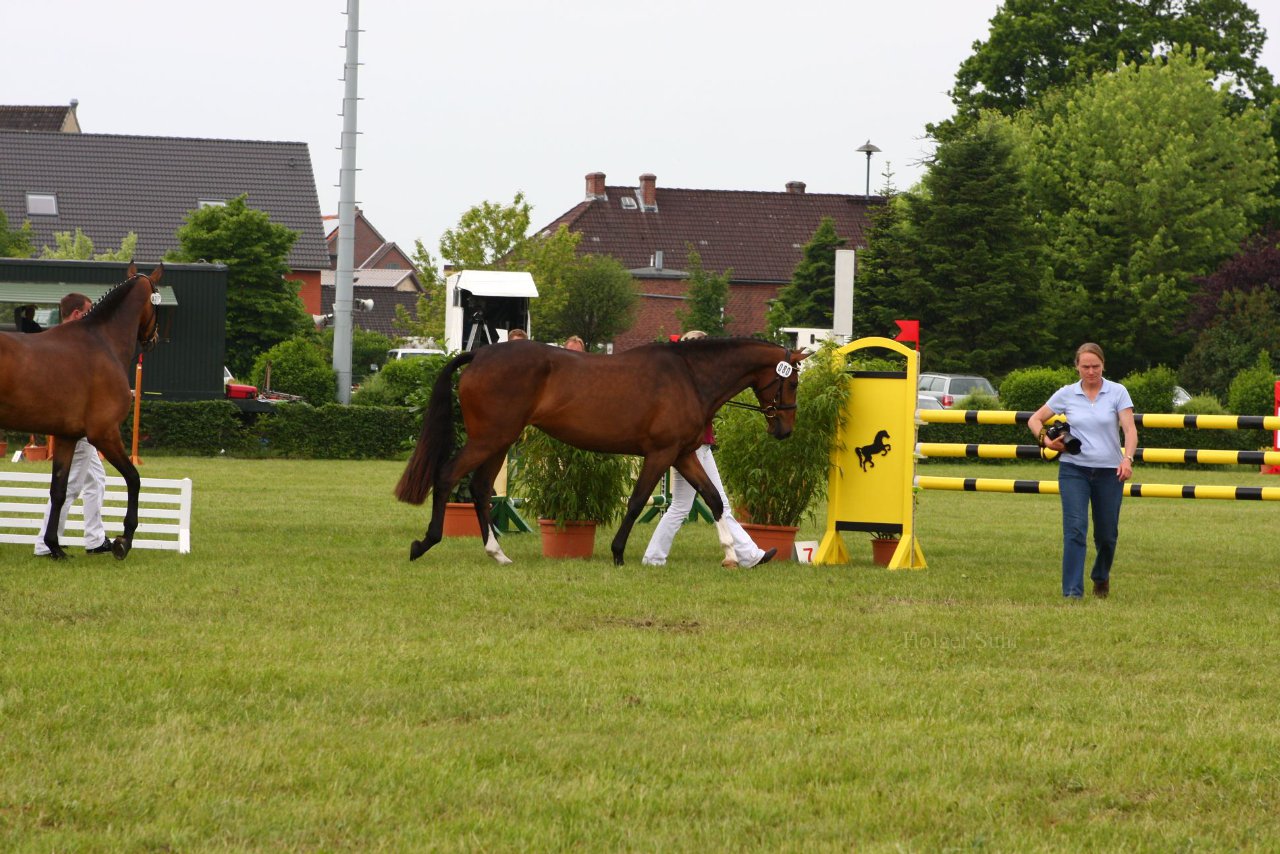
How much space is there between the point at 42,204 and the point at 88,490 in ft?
178

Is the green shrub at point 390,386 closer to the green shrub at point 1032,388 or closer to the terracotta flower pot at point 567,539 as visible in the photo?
the green shrub at point 1032,388

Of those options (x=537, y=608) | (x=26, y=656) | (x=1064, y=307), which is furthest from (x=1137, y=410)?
(x=26, y=656)

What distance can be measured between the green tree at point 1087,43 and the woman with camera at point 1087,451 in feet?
167

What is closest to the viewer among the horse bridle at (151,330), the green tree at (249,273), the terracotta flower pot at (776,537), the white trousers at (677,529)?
the white trousers at (677,529)

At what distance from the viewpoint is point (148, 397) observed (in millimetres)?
28469

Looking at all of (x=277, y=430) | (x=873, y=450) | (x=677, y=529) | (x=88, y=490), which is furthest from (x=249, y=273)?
(x=677, y=529)

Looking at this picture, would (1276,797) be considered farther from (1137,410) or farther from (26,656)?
(1137,410)

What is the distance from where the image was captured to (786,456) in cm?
1274

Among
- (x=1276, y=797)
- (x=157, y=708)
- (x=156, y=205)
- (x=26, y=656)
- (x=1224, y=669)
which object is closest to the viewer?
(x=1276, y=797)

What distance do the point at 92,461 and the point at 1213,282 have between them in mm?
39423

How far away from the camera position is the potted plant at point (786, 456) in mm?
12664

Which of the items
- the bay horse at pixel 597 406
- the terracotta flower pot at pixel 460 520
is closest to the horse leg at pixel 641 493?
the bay horse at pixel 597 406

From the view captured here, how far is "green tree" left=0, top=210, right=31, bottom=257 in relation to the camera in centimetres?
4925

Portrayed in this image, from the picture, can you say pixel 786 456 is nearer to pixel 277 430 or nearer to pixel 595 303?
pixel 277 430
